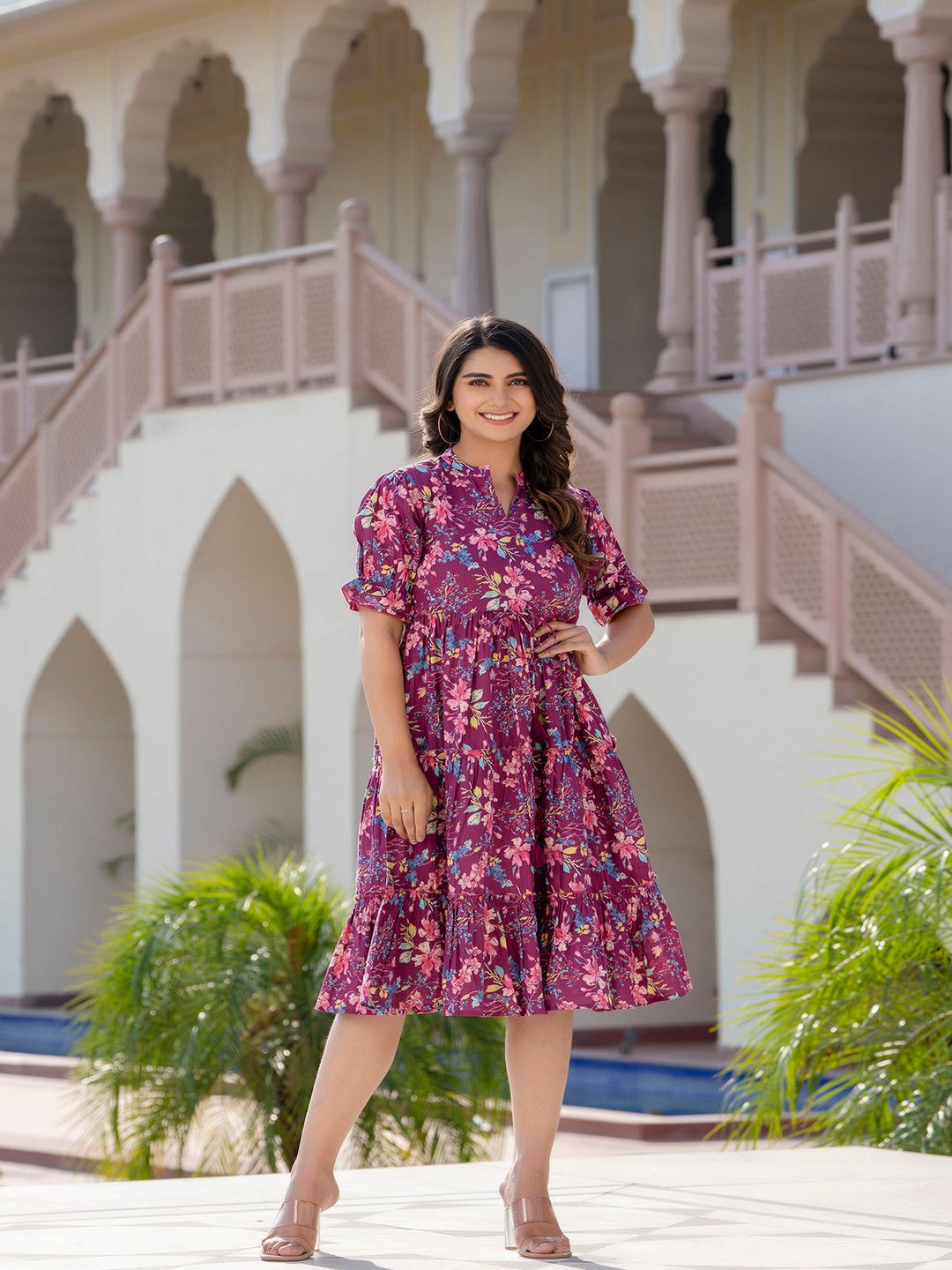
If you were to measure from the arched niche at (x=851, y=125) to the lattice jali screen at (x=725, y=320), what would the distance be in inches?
82.4

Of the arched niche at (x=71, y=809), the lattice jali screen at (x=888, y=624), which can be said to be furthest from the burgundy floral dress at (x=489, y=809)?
the arched niche at (x=71, y=809)

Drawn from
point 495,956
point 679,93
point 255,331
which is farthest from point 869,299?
point 495,956

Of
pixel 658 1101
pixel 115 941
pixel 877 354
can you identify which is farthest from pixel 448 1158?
pixel 877 354

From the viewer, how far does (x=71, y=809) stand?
62.4ft

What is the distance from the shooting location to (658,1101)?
1351cm

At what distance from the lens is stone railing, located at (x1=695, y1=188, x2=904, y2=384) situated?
1465 cm

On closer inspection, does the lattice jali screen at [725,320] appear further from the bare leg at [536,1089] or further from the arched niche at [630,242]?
the bare leg at [536,1089]

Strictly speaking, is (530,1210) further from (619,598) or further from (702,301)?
(702,301)

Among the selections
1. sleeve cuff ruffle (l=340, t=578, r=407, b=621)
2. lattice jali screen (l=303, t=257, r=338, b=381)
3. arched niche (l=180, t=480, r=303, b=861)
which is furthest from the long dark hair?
arched niche (l=180, t=480, r=303, b=861)

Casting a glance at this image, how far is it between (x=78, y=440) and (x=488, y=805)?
13.8 meters

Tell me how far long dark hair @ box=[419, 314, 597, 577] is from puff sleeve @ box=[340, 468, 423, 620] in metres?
0.20

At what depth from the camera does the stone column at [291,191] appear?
720 inches

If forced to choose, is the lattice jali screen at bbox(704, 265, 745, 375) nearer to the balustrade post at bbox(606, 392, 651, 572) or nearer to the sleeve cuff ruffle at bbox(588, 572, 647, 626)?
the balustrade post at bbox(606, 392, 651, 572)

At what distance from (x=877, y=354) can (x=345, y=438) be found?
347cm
